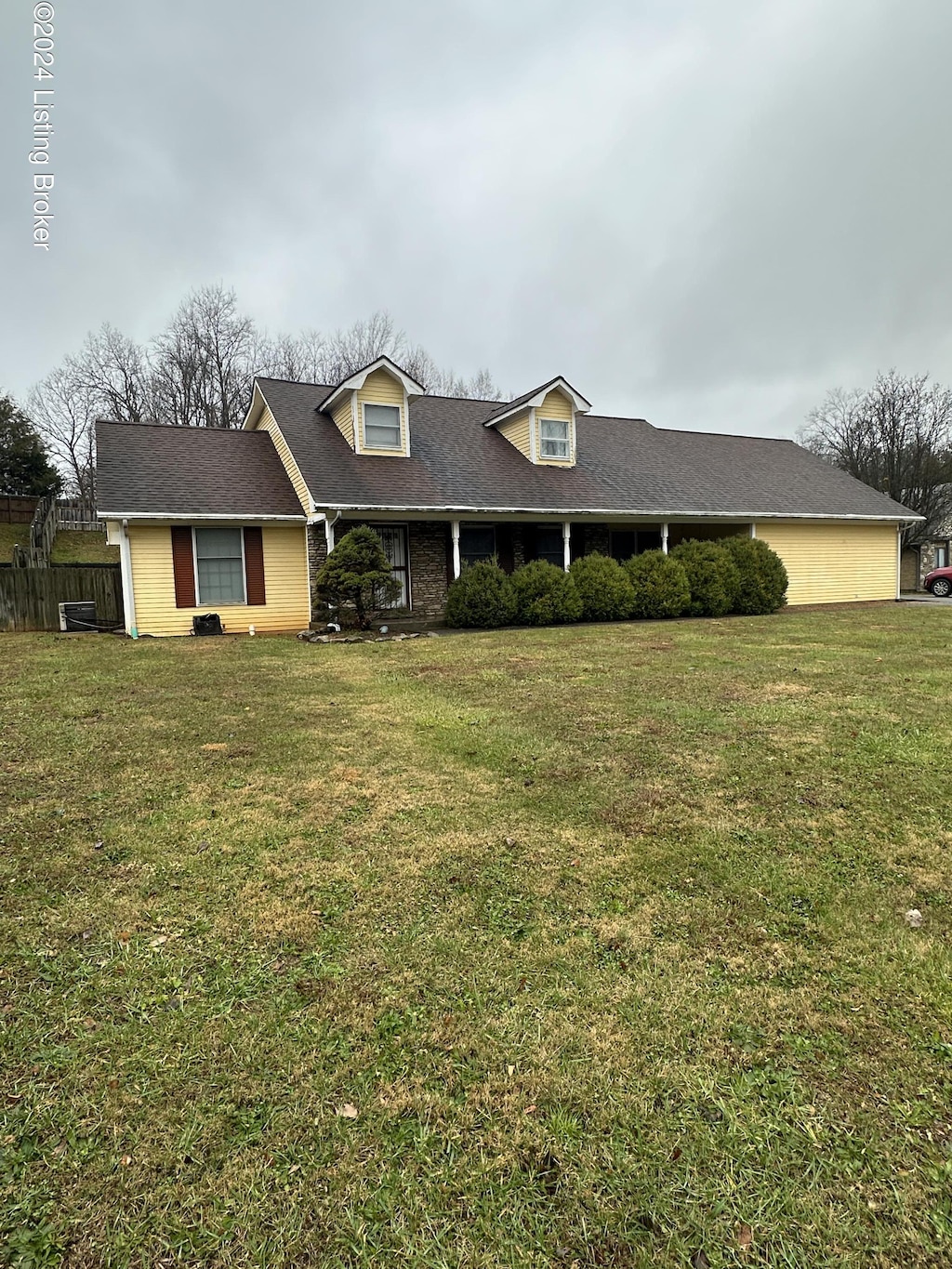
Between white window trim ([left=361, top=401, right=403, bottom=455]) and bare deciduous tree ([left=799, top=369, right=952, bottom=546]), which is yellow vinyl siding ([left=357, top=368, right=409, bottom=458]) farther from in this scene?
bare deciduous tree ([left=799, top=369, right=952, bottom=546])

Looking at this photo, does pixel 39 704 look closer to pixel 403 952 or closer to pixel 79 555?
pixel 403 952

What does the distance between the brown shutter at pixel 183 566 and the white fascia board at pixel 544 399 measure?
9.21 m

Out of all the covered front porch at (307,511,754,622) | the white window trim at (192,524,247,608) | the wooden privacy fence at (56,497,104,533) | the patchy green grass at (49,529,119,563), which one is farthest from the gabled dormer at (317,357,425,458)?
the wooden privacy fence at (56,497,104,533)

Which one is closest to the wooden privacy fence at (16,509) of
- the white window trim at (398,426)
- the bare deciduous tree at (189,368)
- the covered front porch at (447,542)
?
the bare deciduous tree at (189,368)

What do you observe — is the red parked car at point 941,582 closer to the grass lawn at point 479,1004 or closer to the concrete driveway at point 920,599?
the concrete driveway at point 920,599

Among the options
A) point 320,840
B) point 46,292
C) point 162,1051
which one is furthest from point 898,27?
point 46,292

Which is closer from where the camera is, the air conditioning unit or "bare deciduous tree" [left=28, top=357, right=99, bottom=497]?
the air conditioning unit

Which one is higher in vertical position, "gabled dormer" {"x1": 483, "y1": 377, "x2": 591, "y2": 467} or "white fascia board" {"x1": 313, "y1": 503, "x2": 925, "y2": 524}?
"gabled dormer" {"x1": 483, "y1": 377, "x2": 591, "y2": 467}

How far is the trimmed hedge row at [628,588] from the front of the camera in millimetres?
13828

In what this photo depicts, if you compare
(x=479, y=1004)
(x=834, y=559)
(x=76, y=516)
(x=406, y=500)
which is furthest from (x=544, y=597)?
(x=76, y=516)

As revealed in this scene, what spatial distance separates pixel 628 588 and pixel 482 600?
12.0 ft

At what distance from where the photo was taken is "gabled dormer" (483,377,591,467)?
17047mm

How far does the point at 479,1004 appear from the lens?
2160 millimetres

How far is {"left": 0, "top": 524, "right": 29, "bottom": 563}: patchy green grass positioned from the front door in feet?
57.0
